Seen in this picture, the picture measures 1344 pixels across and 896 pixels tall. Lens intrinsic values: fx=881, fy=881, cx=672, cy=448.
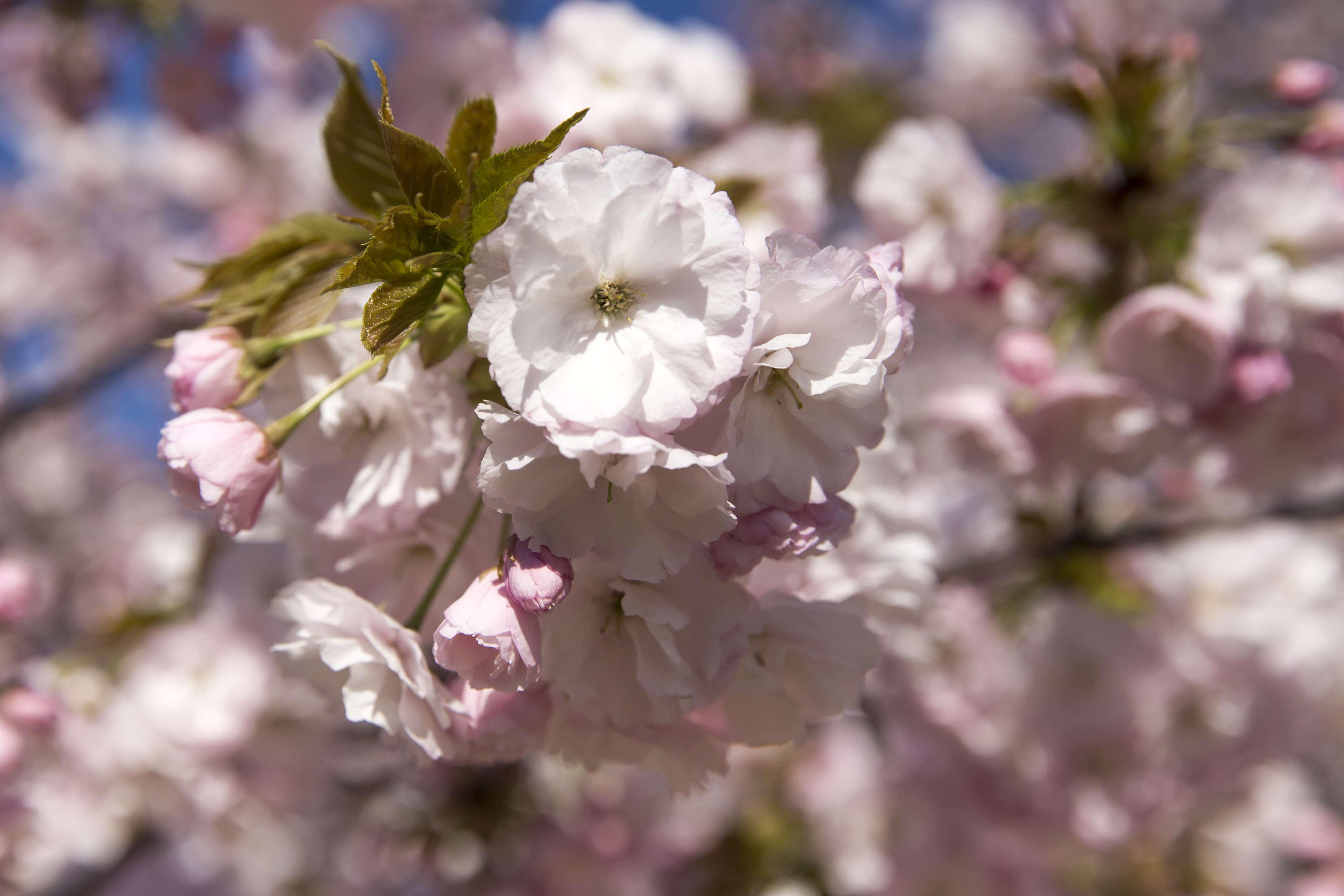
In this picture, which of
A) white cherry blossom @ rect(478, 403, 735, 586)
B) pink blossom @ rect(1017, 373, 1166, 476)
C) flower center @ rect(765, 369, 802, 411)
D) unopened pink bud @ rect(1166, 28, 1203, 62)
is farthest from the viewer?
unopened pink bud @ rect(1166, 28, 1203, 62)

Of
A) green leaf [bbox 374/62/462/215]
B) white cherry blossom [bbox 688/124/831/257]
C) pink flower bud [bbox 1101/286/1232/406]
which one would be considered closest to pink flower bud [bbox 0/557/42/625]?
green leaf [bbox 374/62/462/215]

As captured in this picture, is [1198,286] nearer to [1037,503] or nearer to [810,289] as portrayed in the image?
[1037,503]

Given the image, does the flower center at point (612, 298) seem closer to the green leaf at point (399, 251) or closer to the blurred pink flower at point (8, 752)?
the green leaf at point (399, 251)

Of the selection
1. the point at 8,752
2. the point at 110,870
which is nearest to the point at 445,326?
the point at 8,752

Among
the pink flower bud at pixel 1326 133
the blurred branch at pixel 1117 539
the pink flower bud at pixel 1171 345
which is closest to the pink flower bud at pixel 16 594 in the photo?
the blurred branch at pixel 1117 539

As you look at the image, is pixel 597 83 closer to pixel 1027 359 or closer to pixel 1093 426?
pixel 1027 359

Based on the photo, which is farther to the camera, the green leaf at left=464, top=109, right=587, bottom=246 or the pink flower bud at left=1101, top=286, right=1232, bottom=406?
the pink flower bud at left=1101, top=286, right=1232, bottom=406

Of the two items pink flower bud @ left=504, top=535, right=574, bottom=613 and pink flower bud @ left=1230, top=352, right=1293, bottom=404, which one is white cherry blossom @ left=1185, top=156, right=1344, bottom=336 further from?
pink flower bud @ left=504, top=535, right=574, bottom=613
